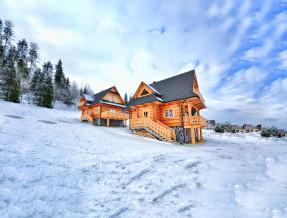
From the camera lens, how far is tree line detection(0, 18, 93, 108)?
2462cm

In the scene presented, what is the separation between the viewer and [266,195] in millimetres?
2506

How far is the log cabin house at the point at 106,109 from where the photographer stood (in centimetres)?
2218

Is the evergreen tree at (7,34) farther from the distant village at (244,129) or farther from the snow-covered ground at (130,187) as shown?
the distant village at (244,129)

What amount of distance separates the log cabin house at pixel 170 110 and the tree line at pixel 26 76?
1016 inches

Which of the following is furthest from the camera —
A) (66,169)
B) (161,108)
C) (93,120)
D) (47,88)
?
(47,88)

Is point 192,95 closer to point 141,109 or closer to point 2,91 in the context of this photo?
point 141,109

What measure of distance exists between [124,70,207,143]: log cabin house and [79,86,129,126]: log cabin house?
20.6 feet

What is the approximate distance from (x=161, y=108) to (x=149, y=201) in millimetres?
13340

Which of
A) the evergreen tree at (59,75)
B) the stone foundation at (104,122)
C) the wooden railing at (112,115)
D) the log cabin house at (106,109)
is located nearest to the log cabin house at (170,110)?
the wooden railing at (112,115)

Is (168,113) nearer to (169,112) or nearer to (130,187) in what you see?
(169,112)

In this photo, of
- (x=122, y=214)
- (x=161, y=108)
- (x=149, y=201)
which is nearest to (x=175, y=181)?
(x=149, y=201)

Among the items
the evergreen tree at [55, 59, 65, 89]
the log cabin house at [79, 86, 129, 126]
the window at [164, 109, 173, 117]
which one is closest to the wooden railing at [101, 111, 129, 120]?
the log cabin house at [79, 86, 129, 126]

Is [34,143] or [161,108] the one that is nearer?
[34,143]

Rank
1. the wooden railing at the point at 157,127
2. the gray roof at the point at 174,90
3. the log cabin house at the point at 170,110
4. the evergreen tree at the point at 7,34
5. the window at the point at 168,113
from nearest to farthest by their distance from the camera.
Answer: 1. the wooden railing at the point at 157,127
2. the log cabin house at the point at 170,110
3. the gray roof at the point at 174,90
4. the window at the point at 168,113
5. the evergreen tree at the point at 7,34
